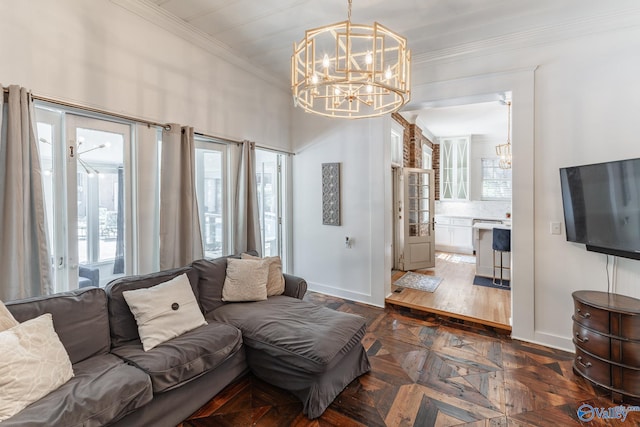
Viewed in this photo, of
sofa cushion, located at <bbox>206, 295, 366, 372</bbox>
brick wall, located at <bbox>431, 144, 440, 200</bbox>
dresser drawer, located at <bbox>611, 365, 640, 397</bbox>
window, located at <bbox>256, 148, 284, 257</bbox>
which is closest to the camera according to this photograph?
sofa cushion, located at <bbox>206, 295, 366, 372</bbox>

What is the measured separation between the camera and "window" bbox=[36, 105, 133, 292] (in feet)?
7.31

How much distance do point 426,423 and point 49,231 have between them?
3.05m

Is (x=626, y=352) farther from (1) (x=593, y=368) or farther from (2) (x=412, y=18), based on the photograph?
(2) (x=412, y=18)

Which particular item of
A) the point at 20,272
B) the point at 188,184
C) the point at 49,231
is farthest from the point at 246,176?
the point at 20,272

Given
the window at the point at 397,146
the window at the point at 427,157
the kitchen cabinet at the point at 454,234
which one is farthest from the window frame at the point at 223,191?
the kitchen cabinet at the point at 454,234

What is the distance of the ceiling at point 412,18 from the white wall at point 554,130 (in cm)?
16

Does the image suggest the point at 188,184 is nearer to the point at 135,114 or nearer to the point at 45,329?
the point at 135,114

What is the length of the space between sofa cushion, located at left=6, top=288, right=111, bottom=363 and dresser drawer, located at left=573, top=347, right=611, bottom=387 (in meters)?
3.62

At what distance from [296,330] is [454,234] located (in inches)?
254

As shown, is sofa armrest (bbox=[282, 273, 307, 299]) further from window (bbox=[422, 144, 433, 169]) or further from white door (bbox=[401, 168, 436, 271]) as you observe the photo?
window (bbox=[422, 144, 433, 169])

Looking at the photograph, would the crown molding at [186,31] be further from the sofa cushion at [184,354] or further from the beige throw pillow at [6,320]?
the sofa cushion at [184,354]

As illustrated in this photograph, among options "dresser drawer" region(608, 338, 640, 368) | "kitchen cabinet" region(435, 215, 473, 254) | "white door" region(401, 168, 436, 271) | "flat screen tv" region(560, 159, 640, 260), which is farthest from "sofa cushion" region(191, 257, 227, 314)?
"kitchen cabinet" region(435, 215, 473, 254)

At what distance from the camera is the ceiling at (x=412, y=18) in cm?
256

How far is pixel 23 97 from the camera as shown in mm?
1920
